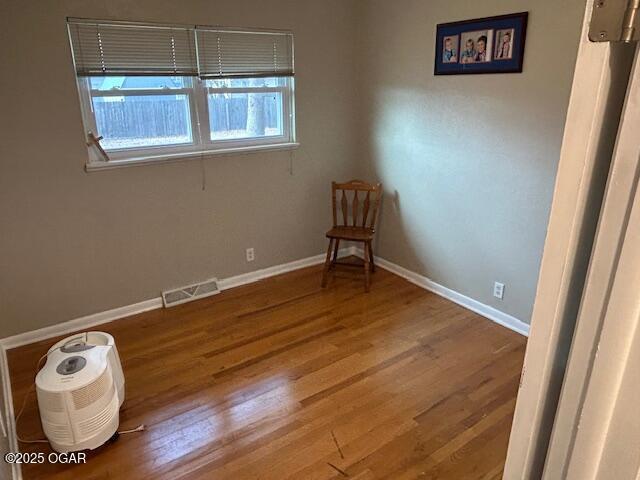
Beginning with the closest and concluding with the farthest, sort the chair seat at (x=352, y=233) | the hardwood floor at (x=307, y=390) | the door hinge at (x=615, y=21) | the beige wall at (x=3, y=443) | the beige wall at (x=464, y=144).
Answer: the door hinge at (x=615, y=21) → the beige wall at (x=3, y=443) → the hardwood floor at (x=307, y=390) → the beige wall at (x=464, y=144) → the chair seat at (x=352, y=233)

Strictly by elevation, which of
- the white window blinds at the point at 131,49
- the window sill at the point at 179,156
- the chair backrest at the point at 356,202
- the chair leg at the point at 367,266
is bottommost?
the chair leg at the point at 367,266

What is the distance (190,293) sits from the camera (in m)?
3.47

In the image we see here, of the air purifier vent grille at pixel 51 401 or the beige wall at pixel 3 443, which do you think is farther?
the air purifier vent grille at pixel 51 401

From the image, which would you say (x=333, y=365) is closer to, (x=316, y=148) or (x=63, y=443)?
(x=63, y=443)

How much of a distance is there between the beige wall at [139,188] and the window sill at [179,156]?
45 millimetres

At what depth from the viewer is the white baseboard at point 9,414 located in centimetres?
194

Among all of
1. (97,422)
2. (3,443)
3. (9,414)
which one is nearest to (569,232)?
(97,422)

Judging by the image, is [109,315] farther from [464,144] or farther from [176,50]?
[464,144]

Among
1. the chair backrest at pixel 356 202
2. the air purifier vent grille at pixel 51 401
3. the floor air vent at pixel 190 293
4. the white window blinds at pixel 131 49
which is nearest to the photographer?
the air purifier vent grille at pixel 51 401

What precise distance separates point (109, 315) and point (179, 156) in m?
1.23

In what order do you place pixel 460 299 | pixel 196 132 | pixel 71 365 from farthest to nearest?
pixel 460 299
pixel 196 132
pixel 71 365

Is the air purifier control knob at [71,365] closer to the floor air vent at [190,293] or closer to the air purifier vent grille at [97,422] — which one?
the air purifier vent grille at [97,422]

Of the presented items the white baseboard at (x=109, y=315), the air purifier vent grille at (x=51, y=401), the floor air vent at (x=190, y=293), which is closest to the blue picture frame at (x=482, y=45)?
the white baseboard at (x=109, y=315)

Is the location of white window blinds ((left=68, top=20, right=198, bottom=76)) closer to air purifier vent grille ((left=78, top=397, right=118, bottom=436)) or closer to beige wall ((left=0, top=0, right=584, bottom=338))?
beige wall ((left=0, top=0, right=584, bottom=338))
